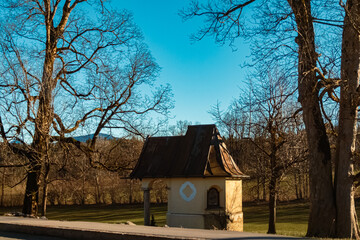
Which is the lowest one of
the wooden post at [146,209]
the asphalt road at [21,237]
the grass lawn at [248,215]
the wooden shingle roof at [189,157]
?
the grass lawn at [248,215]

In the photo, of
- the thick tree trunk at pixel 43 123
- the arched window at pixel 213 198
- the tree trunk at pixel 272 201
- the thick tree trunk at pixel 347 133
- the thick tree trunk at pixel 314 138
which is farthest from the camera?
the tree trunk at pixel 272 201

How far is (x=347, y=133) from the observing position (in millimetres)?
11992

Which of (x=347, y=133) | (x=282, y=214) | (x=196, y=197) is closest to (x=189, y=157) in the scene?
(x=196, y=197)

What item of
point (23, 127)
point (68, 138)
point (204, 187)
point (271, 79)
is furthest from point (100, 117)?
point (271, 79)

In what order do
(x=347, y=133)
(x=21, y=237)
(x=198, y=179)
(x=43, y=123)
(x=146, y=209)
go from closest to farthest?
(x=21, y=237), (x=347, y=133), (x=43, y=123), (x=198, y=179), (x=146, y=209)

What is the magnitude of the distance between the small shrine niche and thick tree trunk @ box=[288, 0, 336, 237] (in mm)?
7193

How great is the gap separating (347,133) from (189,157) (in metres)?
10.1

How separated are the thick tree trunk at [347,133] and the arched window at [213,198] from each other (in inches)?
329

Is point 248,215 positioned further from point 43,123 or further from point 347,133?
point 347,133

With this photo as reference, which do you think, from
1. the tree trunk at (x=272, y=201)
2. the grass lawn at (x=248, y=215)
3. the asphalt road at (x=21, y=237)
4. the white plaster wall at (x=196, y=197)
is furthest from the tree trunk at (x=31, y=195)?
the grass lawn at (x=248, y=215)

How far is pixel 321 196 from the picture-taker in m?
12.1

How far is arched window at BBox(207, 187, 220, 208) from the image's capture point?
64.3 ft

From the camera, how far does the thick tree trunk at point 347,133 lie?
38.3ft

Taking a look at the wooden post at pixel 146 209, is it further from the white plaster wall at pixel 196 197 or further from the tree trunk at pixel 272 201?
the tree trunk at pixel 272 201
